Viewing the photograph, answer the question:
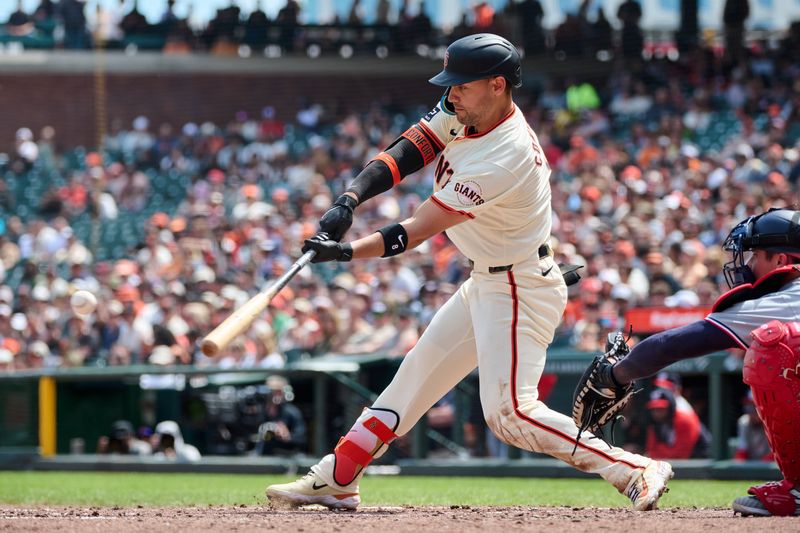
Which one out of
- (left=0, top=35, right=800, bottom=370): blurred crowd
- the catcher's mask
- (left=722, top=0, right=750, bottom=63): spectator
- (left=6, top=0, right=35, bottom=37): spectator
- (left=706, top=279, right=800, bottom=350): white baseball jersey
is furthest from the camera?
(left=6, top=0, right=35, bottom=37): spectator

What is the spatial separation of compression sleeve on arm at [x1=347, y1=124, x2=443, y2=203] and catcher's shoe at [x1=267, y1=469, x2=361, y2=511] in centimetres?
116

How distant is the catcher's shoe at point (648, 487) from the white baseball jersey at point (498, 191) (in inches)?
36.8

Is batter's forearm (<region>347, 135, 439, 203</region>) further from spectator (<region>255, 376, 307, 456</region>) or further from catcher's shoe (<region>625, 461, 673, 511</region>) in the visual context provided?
spectator (<region>255, 376, 307, 456</region>)

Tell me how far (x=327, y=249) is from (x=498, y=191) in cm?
66

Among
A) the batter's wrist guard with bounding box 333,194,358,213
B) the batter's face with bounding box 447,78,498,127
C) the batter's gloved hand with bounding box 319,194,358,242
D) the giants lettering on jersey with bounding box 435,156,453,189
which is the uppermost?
the batter's face with bounding box 447,78,498,127

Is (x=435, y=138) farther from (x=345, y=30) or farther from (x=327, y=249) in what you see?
(x=345, y=30)

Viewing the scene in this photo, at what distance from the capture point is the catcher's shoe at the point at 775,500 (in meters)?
4.16

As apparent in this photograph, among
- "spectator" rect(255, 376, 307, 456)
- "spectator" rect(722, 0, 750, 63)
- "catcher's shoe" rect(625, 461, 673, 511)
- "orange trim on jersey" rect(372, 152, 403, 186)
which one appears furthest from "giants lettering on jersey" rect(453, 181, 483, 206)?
"spectator" rect(722, 0, 750, 63)

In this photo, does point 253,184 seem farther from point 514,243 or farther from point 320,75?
point 514,243

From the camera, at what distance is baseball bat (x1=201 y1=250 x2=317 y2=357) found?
3.92 meters

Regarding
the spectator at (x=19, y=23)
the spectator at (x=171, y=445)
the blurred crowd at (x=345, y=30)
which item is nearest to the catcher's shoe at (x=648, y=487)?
the spectator at (x=171, y=445)

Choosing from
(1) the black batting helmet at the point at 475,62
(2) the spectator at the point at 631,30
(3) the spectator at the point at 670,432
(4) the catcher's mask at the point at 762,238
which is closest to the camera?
(4) the catcher's mask at the point at 762,238

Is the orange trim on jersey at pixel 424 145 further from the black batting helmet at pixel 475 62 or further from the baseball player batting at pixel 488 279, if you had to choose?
the black batting helmet at pixel 475 62

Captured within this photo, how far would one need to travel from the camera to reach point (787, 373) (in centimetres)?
405
